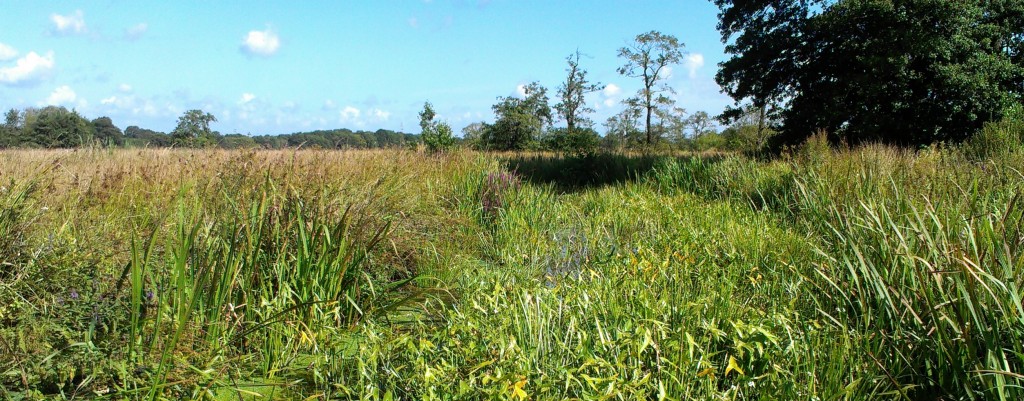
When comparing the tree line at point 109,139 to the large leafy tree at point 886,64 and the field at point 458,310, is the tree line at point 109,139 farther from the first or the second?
the large leafy tree at point 886,64

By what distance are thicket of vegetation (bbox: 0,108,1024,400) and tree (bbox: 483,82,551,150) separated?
2763 cm

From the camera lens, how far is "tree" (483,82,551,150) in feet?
107

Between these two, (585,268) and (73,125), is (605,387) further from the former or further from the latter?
(73,125)

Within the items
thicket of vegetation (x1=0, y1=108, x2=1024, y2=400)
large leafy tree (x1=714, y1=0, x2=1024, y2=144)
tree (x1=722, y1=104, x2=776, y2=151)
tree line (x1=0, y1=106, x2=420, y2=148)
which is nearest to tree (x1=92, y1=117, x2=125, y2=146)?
tree line (x1=0, y1=106, x2=420, y2=148)

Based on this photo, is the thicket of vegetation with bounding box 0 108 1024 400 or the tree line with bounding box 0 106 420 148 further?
the tree line with bounding box 0 106 420 148

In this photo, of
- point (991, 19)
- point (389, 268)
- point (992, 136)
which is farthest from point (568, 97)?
point (389, 268)

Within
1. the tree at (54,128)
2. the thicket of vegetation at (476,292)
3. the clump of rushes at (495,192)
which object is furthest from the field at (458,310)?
the tree at (54,128)

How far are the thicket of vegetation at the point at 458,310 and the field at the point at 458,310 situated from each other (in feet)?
0.05

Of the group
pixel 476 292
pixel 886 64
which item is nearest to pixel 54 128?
pixel 476 292

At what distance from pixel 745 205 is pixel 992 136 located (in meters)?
5.11

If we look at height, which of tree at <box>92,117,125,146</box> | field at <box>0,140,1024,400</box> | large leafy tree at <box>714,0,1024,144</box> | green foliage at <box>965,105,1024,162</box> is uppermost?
large leafy tree at <box>714,0,1024,144</box>

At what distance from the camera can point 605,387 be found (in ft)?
7.10

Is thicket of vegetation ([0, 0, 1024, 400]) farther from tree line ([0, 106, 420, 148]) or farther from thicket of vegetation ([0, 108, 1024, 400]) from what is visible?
tree line ([0, 106, 420, 148])

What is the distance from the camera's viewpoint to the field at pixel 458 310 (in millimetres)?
2166
